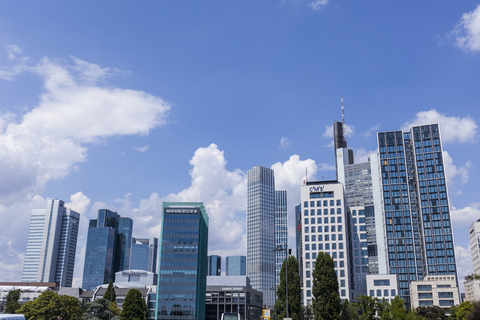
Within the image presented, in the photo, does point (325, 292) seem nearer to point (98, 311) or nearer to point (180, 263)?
point (98, 311)

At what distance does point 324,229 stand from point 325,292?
77.3 m

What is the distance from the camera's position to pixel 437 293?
156 metres

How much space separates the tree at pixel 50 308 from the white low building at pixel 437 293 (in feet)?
395

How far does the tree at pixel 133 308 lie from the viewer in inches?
4031

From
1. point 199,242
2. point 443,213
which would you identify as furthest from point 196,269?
point 443,213

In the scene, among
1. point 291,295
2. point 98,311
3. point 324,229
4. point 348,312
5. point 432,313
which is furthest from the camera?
point 324,229

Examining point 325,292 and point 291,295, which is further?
point 291,295

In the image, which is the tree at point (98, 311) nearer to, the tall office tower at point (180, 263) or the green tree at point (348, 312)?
the tall office tower at point (180, 263)

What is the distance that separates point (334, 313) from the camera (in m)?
68.9

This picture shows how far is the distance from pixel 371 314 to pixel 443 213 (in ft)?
460

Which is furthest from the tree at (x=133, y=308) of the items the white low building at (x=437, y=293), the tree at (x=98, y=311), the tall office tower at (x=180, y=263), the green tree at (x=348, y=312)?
the white low building at (x=437, y=293)

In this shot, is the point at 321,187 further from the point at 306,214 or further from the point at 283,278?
the point at 283,278

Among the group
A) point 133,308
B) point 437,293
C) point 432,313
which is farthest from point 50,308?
point 437,293

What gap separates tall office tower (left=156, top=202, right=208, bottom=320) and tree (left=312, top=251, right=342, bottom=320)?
9660 cm
